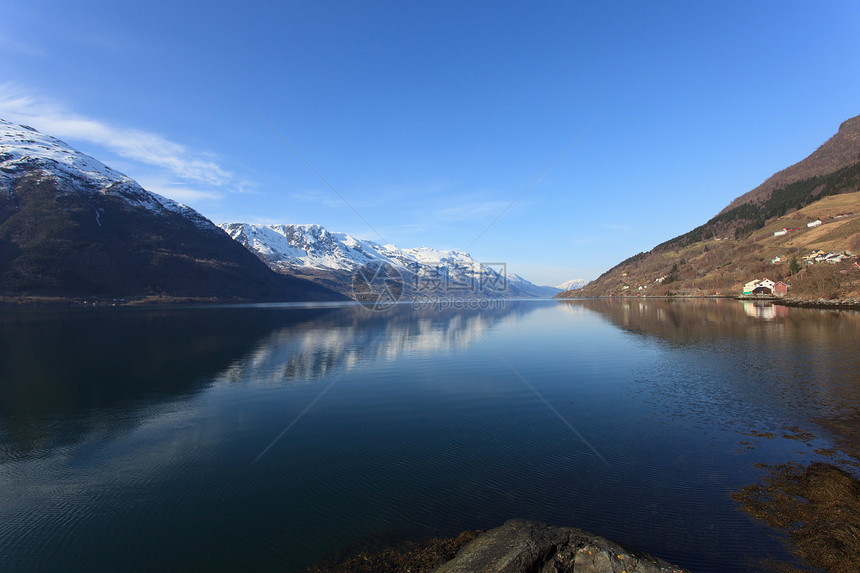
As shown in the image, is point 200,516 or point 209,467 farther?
point 209,467

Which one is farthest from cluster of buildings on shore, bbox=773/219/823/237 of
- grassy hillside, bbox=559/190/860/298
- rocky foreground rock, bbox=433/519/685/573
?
→ rocky foreground rock, bbox=433/519/685/573

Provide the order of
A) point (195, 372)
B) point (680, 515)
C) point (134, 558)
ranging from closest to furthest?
point (134, 558), point (680, 515), point (195, 372)

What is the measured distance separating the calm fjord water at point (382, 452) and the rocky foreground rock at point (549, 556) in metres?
1.60

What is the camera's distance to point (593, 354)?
3569 cm

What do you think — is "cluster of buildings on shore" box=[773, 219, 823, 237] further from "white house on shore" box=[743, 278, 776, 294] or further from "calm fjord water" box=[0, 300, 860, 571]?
"calm fjord water" box=[0, 300, 860, 571]

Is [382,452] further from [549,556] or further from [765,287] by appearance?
[765,287]

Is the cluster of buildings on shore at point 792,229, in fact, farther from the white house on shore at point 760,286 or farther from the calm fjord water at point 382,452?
the calm fjord water at point 382,452

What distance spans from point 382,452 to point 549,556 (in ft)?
26.4

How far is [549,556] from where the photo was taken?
751 centimetres

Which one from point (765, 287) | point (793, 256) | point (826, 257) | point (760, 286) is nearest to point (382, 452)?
point (826, 257)

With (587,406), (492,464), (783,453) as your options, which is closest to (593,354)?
(587,406)

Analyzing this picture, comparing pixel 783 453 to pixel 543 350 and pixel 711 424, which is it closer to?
pixel 711 424

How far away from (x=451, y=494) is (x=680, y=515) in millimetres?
5852

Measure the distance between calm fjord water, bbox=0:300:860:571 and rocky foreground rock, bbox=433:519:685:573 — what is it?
5.26 feet
